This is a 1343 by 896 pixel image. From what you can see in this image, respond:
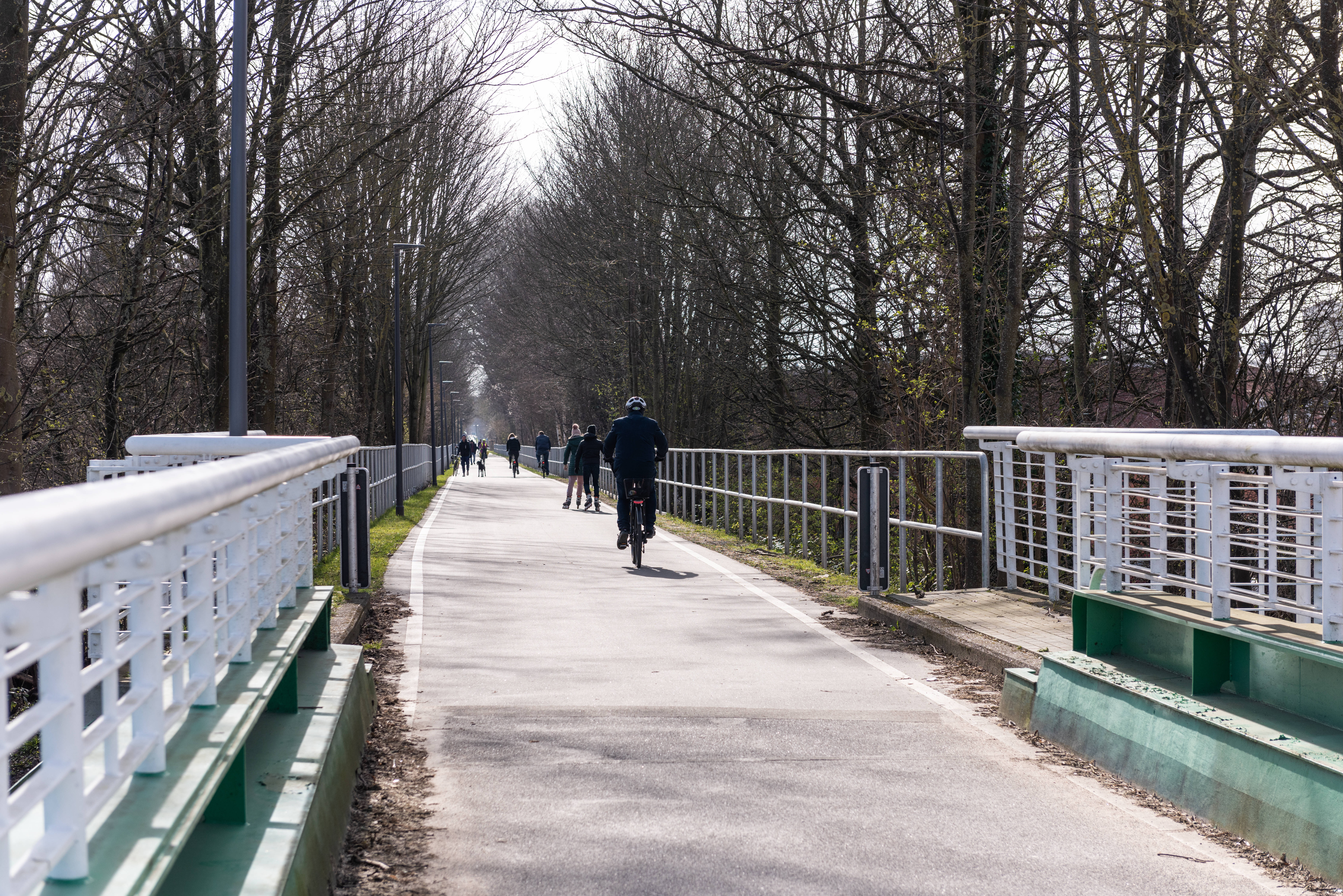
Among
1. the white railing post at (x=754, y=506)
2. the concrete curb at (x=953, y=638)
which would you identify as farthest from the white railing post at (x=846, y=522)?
the concrete curb at (x=953, y=638)

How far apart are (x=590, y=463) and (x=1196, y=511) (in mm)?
21801

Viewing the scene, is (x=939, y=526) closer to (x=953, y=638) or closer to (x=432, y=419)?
(x=953, y=638)

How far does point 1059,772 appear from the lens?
19.2ft

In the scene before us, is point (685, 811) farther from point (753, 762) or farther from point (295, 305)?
point (295, 305)

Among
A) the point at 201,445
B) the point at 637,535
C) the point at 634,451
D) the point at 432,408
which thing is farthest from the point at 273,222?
the point at 432,408

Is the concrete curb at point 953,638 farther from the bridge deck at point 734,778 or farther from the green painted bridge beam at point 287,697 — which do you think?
the green painted bridge beam at point 287,697

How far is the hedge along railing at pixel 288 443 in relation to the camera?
715cm

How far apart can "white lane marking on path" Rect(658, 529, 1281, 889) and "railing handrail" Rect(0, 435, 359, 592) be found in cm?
334

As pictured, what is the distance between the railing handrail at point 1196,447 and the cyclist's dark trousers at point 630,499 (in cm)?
858

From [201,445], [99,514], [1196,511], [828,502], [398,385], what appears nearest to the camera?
[99,514]

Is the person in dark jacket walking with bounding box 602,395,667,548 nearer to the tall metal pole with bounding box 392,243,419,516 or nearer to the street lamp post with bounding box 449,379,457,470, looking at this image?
the tall metal pole with bounding box 392,243,419,516

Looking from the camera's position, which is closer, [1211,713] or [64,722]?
[64,722]

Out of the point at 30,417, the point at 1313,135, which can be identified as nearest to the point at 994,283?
the point at 1313,135

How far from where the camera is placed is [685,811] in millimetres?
5098
